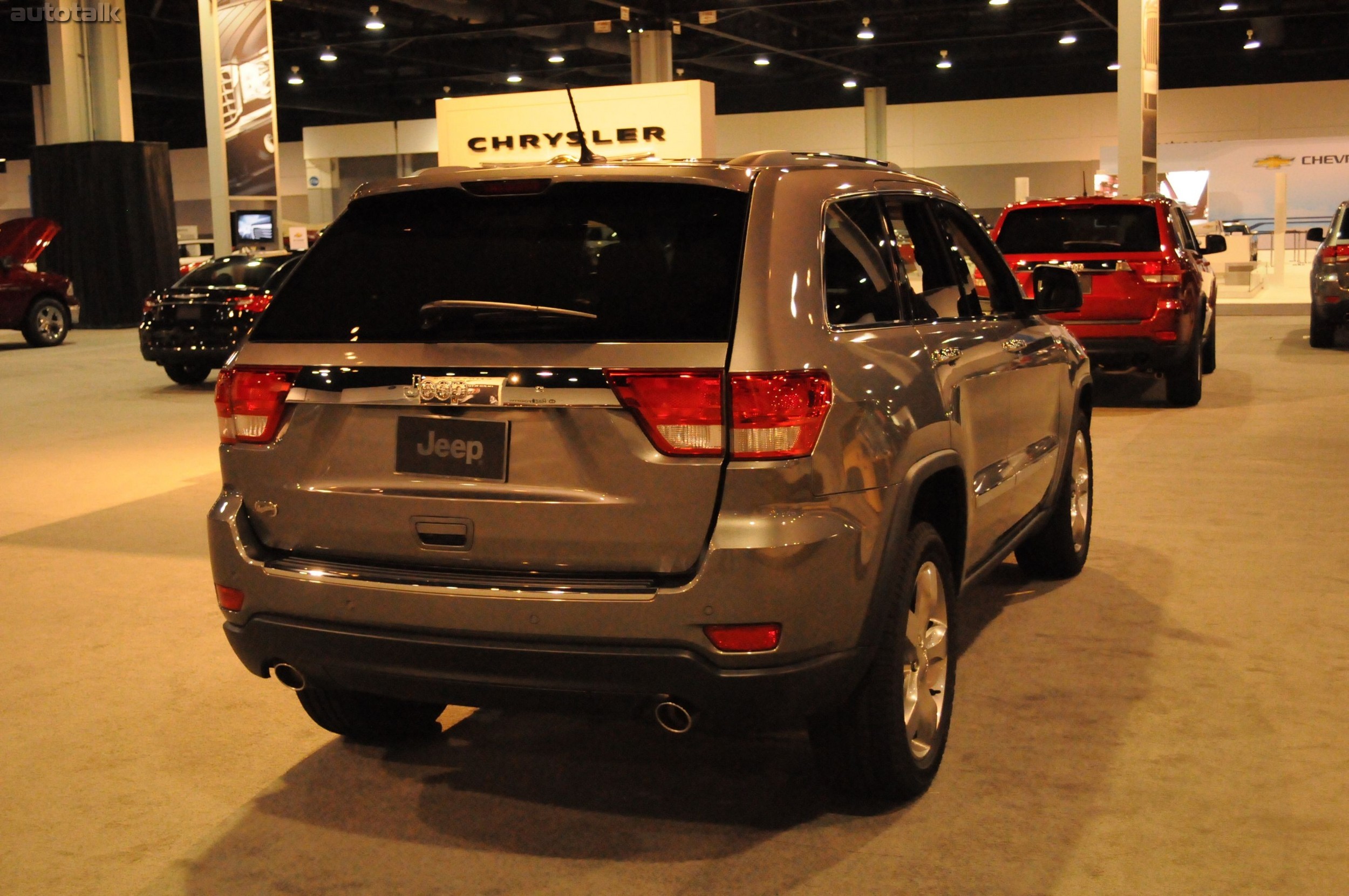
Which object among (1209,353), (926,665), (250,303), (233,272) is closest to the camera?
(926,665)

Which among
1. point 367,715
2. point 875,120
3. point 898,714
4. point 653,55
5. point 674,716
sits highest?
point 875,120

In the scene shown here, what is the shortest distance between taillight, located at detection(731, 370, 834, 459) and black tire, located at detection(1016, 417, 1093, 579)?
111 inches

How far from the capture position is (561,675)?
328 cm

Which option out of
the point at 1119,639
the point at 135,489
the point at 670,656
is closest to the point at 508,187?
the point at 670,656

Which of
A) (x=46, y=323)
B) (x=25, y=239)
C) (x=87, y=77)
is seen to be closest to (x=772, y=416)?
(x=25, y=239)

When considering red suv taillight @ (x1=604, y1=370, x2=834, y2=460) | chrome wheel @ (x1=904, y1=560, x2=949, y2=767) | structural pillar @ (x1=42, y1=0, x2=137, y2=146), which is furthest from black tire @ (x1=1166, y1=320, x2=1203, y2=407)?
structural pillar @ (x1=42, y1=0, x2=137, y2=146)

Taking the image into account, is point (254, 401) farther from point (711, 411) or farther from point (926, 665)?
point (926, 665)

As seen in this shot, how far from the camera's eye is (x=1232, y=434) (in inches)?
412

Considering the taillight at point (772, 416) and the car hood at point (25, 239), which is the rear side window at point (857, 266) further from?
the car hood at point (25, 239)

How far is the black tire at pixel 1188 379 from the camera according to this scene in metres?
11.7

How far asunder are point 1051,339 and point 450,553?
299 cm

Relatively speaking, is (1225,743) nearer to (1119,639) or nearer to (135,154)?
(1119,639)

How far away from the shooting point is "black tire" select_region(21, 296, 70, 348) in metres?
21.5

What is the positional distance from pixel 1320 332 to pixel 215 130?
15.3 m
